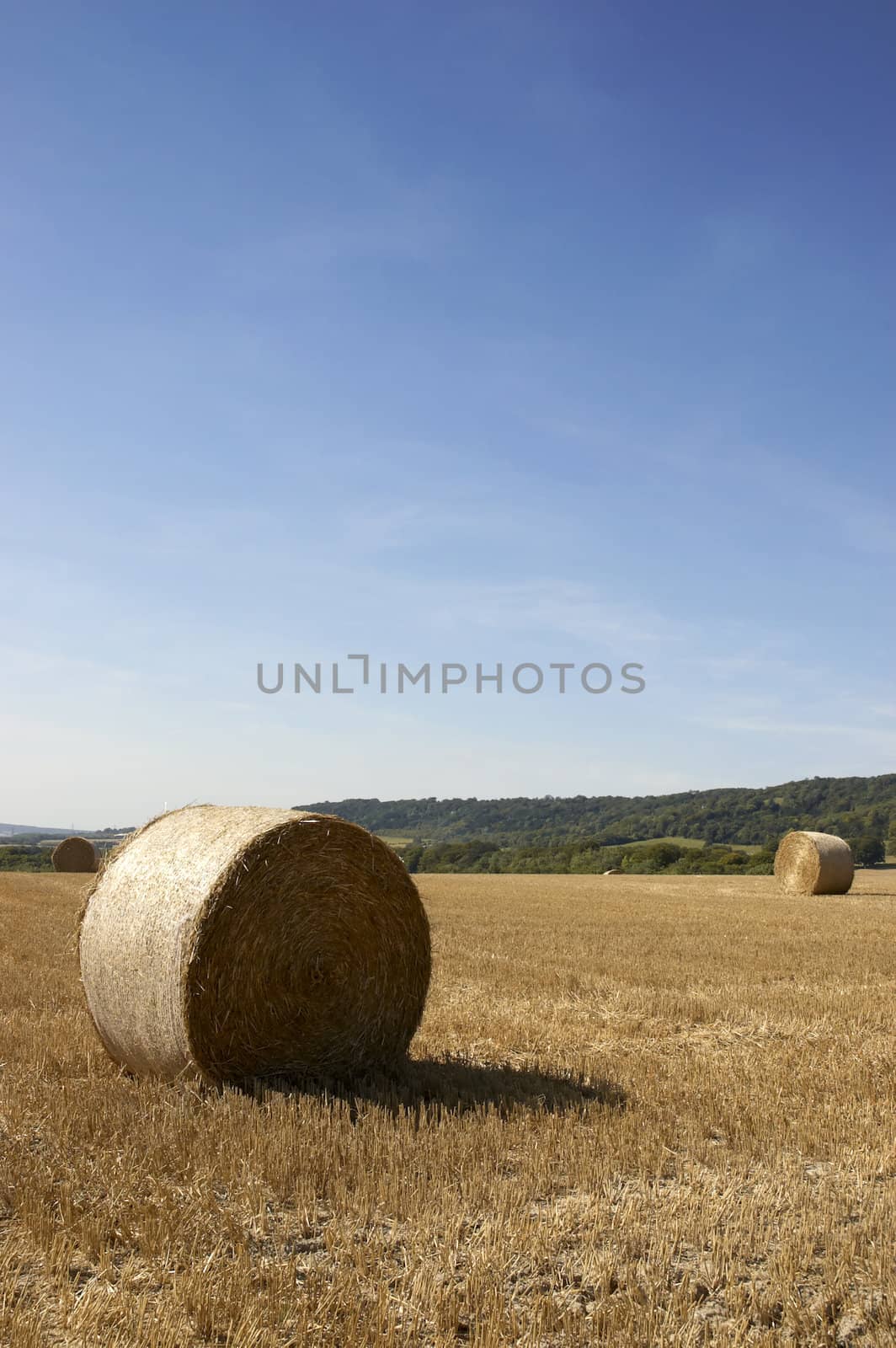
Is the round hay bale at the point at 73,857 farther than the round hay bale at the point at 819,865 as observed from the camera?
Yes

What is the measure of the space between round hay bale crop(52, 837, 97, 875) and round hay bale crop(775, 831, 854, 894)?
23551 mm

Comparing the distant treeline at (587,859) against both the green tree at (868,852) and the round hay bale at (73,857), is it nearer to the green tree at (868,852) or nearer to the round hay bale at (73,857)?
the green tree at (868,852)

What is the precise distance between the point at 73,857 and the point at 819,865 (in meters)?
25.3

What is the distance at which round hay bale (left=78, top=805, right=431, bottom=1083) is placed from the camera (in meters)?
6.29

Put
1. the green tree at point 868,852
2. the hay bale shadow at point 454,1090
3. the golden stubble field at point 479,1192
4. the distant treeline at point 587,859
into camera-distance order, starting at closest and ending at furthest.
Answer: the golden stubble field at point 479,1192, the hay bale shadow at point 454,1090, the distant treeline at point 587,859, the green tree at point 868,852

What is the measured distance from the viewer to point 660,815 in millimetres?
80125

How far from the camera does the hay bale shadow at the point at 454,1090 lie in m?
5.69

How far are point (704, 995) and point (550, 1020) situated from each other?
6.50 feet

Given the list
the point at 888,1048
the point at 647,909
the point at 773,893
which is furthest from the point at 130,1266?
the point at 773,893

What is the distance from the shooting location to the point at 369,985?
6.88 metres

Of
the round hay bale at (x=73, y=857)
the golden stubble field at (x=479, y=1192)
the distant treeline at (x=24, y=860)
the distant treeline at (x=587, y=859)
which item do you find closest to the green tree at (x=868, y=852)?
the distant treeline at (x=587, y=859)

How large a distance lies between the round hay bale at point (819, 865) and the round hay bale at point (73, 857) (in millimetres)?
23551

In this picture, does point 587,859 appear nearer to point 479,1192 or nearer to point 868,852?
point 868,852

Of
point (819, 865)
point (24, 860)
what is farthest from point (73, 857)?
point (819, 865)
